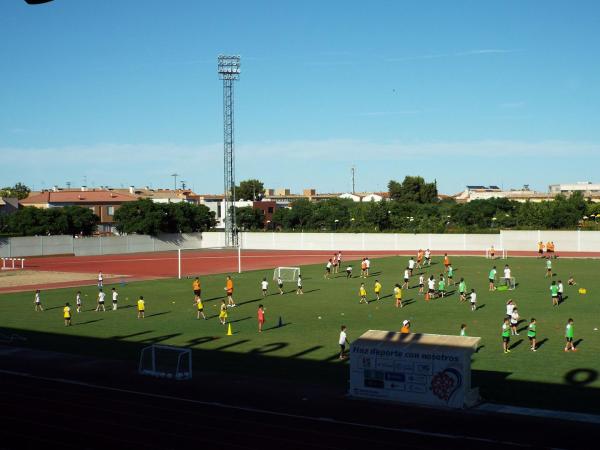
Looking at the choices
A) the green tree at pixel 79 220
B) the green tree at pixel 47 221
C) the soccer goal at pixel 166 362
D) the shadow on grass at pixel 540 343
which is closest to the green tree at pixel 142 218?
the green tree at pixel 79 220

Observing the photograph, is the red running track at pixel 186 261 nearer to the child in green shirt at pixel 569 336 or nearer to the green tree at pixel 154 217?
the green tree at pixel 154 217

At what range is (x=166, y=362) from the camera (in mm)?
25266

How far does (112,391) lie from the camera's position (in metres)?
21.8

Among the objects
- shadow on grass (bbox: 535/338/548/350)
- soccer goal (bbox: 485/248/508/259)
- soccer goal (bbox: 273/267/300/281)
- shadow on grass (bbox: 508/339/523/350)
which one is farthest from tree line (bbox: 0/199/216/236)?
shadow on grass (bbox: 535/338/548/350)

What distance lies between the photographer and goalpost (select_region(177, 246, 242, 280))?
223ft

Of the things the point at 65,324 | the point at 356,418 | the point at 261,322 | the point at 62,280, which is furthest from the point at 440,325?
the point at 62,280

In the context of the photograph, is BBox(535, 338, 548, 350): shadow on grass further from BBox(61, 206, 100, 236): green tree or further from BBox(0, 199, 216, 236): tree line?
BBox(61, 206, 100, 236): green tree

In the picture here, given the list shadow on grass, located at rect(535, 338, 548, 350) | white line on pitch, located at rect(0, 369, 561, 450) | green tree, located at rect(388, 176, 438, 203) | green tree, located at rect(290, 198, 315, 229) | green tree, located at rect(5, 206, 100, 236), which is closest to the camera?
white line on pitch, located at rect(0, 369, 561, 450)

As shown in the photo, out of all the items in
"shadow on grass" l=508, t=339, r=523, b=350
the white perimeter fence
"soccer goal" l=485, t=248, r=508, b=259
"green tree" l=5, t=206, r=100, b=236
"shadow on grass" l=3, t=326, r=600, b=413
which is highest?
"green tree" l=5, t=206, r=100, b=236

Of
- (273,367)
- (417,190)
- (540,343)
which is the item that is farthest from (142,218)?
(417,190)

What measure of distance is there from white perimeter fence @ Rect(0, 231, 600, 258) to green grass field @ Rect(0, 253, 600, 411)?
20.4 metres

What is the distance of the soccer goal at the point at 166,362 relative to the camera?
23.7 metres

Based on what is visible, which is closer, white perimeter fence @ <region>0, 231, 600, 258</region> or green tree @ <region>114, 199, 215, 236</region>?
white perimeter fence @ <region>0, 231, 600, 258</region>

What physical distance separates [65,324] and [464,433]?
23248 mm
